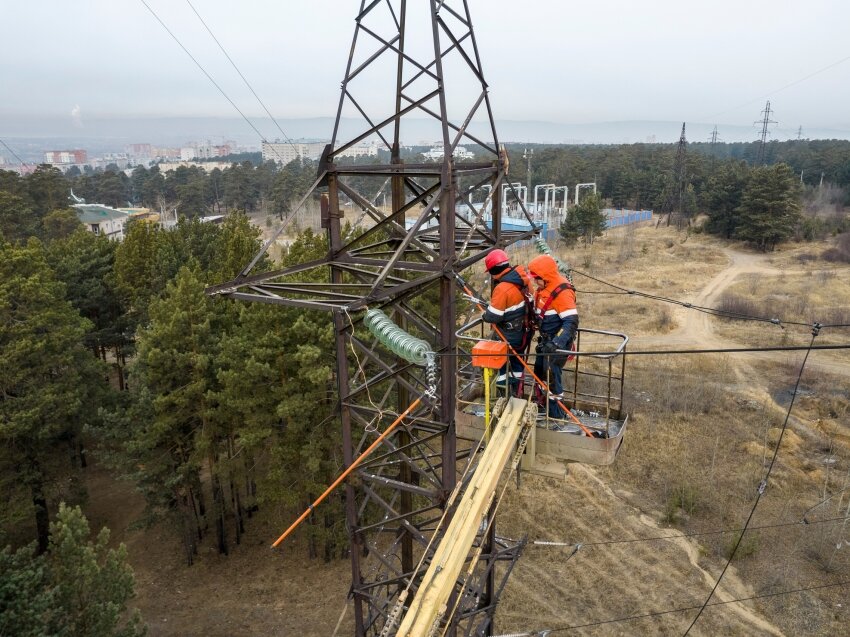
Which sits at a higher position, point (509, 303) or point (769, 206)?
point (509, 303)

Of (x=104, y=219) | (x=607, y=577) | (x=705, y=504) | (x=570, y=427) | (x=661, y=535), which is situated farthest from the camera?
(x=104, y=219)

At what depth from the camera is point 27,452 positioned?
16891mm

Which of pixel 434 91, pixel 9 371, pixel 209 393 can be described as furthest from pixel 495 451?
pixel 9 371

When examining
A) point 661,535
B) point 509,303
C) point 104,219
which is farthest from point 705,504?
point 104,219

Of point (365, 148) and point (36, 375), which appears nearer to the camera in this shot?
point (36, 375)

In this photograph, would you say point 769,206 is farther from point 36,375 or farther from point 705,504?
point 36,375

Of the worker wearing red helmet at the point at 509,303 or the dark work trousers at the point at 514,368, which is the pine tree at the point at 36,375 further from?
the worker wearing red helmet at the point at 509,303

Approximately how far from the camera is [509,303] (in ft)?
25.2

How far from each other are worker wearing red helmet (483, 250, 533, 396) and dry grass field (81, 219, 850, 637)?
884 cm

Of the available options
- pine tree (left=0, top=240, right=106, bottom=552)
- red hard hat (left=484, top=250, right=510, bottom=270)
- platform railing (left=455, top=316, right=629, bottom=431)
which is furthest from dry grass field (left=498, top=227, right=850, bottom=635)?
pine tree (left=0, top=240, right=106, bottom=552)

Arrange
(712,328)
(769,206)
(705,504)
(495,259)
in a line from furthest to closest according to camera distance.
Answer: (769,206), (712,328), (705,504), (495,259)

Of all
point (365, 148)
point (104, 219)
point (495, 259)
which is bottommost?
point (104, 219)

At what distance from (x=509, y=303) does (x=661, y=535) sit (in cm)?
1228

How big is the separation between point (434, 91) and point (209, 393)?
10475mm
